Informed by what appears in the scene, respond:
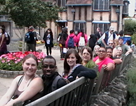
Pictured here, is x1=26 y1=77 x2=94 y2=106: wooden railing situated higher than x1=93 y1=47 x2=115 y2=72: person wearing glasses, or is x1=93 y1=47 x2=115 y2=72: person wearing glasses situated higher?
x1=93 y1=47 x2=115 y2=72: person wearing glasses

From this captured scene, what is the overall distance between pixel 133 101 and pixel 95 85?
191 centimetres

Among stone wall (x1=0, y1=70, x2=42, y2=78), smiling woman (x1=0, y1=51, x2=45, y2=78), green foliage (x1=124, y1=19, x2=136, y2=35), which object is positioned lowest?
stone wall (x1=0, y1=70, x2=42, y2=78)

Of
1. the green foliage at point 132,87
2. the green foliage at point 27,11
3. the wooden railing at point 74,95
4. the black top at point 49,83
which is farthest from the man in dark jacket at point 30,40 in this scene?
the black top at point 49,83

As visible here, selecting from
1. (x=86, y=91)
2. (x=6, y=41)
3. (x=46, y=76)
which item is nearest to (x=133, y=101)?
(x=86, y=91)

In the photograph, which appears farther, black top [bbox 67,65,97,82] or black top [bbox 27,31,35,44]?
black top [bbox 27,31,35,44]

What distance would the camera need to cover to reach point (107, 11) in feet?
79.8

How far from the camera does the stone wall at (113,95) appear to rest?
4422 mm

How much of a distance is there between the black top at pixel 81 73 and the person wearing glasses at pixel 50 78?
457 millimetres

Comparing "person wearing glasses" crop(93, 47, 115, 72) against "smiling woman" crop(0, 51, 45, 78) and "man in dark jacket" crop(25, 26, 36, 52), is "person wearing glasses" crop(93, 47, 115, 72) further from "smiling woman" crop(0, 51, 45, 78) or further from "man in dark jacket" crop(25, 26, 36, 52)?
"man in dark jacket" crop(25, 26, 36, 52)

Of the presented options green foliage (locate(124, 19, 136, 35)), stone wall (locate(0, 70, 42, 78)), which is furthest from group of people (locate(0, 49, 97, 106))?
green foliage (locate(124, 19, 136, 35))

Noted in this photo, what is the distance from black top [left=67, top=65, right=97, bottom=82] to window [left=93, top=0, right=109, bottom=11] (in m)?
21.7

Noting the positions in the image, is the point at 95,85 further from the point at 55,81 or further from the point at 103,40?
the point at 103,40

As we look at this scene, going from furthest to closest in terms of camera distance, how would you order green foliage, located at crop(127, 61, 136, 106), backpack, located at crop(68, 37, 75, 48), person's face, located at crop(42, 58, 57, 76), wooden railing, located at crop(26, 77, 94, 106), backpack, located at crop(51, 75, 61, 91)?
backpack, located at crop(68, 37, 75, 48), green foliage, located at crop(127, 61, 136, 106), person's face, located at crop(42, 58, 57, 76), backpack, located at crop(51, 75, 61, 91), wooden railing, located at crop(26, 77, 94, 106)

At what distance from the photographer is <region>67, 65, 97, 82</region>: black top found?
3.41 metres
